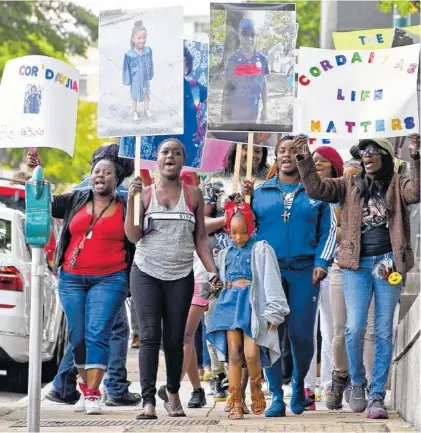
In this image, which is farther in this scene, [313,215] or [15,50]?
[15,50]

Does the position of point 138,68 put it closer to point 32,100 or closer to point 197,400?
point 32,100

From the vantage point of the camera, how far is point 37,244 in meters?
8.01

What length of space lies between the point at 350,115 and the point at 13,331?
3572 millimetres

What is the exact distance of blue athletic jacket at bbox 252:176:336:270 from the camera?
1029 centimetres

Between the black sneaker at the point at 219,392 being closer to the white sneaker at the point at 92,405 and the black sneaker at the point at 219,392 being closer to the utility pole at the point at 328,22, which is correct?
the white sneaker at the point at 92,405

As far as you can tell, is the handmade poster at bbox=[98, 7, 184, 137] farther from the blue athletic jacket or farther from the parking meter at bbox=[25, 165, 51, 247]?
the parking meter at bbox=[25, 165, 51, 247]

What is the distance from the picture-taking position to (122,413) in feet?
34.4

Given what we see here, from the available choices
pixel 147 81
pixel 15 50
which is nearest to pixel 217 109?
pixel 147 81

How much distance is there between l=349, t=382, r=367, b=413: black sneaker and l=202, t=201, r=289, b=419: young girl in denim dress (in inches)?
26.2

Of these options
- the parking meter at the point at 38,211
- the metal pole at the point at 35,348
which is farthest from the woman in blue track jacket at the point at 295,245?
the metal pole at the point at 35,348

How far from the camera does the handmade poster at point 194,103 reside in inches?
444

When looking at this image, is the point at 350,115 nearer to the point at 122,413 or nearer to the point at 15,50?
the point at 122,413

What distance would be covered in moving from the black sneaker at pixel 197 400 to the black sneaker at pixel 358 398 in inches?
47.1

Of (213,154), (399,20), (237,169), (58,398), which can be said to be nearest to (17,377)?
(58,398)
